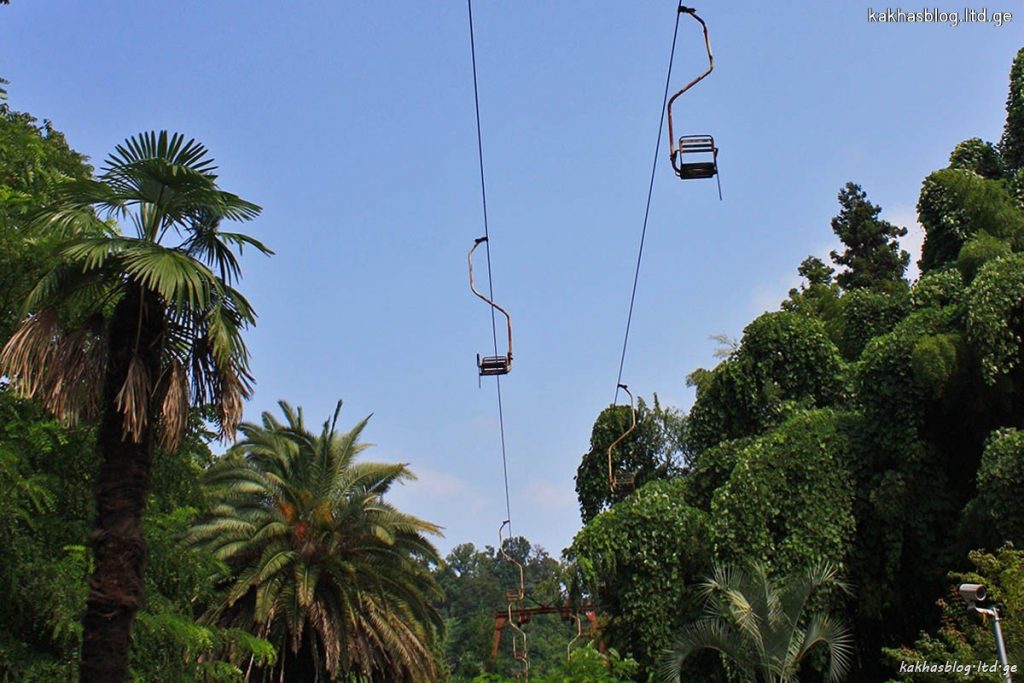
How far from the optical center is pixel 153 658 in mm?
15898

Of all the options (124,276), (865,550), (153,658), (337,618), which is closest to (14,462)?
(124,276)

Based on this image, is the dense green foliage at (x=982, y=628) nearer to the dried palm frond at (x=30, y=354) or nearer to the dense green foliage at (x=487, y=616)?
the dried palm frond at (x=30, y=354)

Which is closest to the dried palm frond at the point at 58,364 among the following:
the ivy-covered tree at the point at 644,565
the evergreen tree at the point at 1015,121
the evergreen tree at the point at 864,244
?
the ivy-covered tree at the point at 644,565

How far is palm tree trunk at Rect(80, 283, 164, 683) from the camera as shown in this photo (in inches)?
389

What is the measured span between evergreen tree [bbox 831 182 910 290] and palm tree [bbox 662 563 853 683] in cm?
2913

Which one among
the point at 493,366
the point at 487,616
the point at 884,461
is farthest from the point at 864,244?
the point at 487,616

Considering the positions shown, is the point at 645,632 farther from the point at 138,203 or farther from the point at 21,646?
the point at 138,203

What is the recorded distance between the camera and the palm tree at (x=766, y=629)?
1792 cm

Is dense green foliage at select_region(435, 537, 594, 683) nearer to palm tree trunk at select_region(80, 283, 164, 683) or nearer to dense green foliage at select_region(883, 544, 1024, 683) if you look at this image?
dense green foliage at select_region(883, 544, 1024, 683)

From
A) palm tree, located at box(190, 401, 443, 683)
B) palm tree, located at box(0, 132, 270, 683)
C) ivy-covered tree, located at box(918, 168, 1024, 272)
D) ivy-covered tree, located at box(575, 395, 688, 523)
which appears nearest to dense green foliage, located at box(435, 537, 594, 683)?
ivy-covered tree, located at box(575, 395, 688, 523)

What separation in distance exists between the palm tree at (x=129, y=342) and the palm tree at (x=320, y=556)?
13219 mm

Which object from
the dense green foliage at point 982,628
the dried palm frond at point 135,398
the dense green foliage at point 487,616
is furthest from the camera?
the dense green foliage at point 487,616

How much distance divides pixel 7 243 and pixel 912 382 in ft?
51.9

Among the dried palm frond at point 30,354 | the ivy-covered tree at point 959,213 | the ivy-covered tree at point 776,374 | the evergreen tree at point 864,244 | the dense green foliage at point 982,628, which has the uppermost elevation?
the evergreen tree at point 864,244
